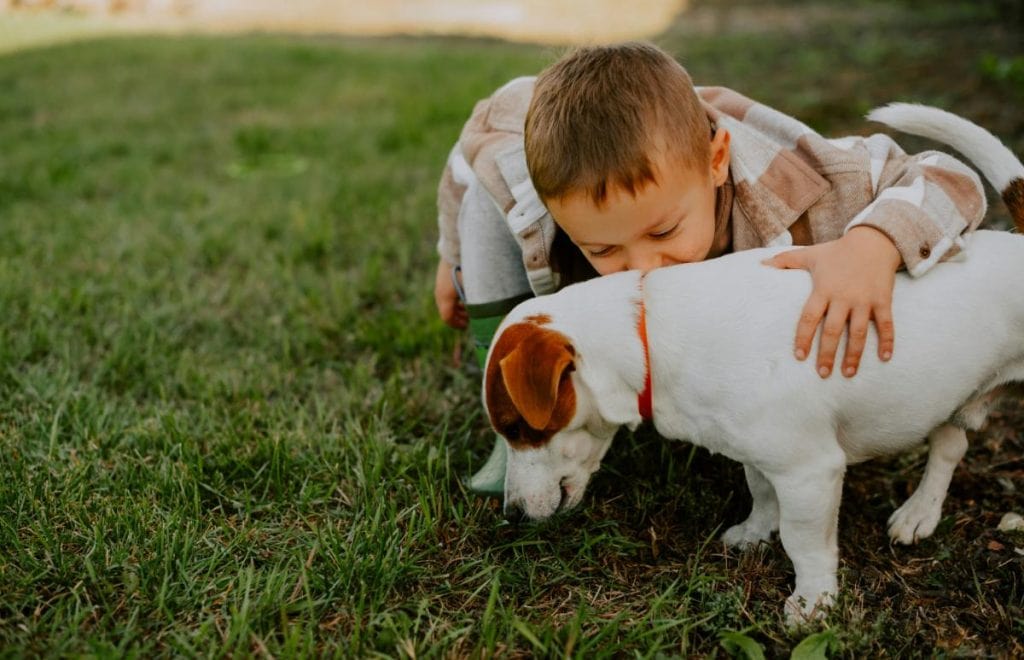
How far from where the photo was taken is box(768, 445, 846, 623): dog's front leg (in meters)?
2.15

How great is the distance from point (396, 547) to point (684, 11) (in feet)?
47.3

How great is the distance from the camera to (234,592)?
7.37 ft

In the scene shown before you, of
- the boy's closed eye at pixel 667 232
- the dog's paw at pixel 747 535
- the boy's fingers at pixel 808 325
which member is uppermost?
the boy's closed eye at pixel 667 232

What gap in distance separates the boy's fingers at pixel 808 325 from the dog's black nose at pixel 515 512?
88 centimetres

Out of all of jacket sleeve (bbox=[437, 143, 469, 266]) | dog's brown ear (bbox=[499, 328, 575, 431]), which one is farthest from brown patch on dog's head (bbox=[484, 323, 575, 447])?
jacket sleeve (bbox=[437, 143, 469, 266])

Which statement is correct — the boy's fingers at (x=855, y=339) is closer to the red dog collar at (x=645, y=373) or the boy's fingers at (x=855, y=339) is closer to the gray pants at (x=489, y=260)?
the red dog collar at (x=645, y=373)

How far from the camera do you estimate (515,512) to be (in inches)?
97.3

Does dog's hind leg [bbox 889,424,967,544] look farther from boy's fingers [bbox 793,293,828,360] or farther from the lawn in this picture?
boy's fingers [bbox 793,293,828,360]

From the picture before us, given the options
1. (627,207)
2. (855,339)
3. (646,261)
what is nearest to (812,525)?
(855,339)

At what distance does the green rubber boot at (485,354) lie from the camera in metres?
2.69

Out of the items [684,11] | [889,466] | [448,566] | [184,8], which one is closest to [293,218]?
[448,566]

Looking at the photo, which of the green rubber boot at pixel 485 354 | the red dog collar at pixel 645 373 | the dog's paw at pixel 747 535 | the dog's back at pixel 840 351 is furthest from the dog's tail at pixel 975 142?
the green rubber boot at pixel 485 354

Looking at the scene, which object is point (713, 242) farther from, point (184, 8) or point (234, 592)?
point (184, 8)

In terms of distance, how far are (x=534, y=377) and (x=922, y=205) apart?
45.3 inches
